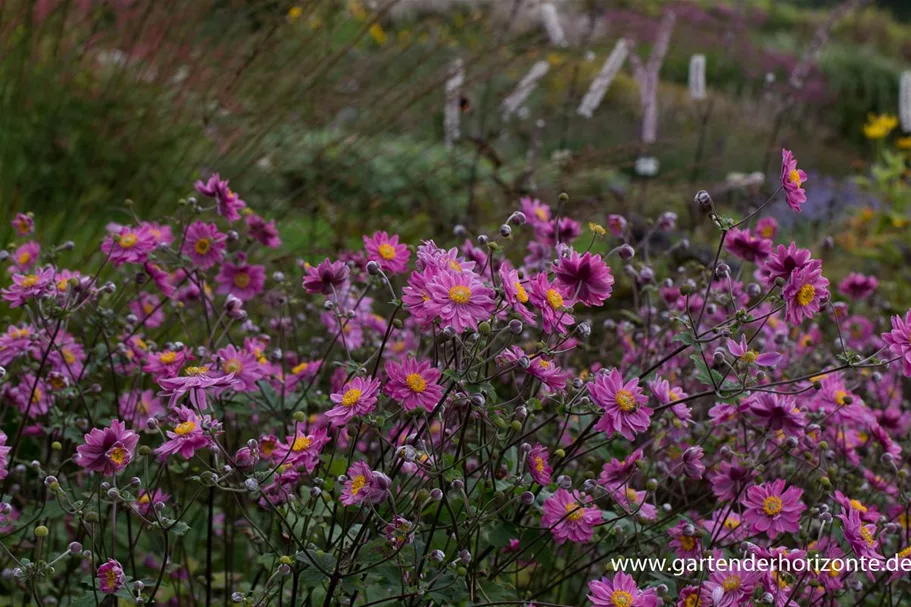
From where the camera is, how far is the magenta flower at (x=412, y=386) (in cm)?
130

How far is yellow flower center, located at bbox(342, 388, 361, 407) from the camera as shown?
130 centimetres

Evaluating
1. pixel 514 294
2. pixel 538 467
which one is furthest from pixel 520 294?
pixel 538 467

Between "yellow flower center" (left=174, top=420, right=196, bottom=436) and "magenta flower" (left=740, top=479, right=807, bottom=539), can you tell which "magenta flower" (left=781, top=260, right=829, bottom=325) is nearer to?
"magenta flower" (left=740, top=479, right=807, bottom=539)

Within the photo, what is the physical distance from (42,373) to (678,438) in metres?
1.18

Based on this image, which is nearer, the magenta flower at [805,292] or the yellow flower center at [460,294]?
the yellow flower center at [460,294]

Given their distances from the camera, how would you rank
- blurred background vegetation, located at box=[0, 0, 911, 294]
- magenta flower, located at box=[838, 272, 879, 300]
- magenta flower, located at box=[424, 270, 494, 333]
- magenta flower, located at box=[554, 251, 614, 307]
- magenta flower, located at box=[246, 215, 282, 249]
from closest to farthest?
magenta flower, located at box=[424, 270, 494, 333] → magenta flower, located at box=[554, 251, 614, 307] → magenta flower, located at box=[246, 215, 282, 249] → magenta flower, located at box=[838, 272, 879, 300] → blurred background vegetation, located at box=[0, 0, 911, 294]

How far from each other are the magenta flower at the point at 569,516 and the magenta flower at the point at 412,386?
0.92ft

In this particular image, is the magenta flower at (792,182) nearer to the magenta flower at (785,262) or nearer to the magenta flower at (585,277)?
the magenta flower at (785,262)

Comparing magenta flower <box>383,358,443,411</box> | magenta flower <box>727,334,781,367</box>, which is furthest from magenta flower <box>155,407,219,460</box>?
magenta flower <box>727,334,781,367</box>

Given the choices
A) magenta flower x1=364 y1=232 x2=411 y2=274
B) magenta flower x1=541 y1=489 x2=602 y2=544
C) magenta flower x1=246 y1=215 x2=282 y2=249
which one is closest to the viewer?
Result: magenta flower x1=541 y1=489 x2=602 y2=544

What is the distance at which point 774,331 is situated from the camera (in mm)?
2293

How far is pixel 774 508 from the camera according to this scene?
153cm

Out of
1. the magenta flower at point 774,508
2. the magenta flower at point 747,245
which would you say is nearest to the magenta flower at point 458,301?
the magenta flower at point 774,508

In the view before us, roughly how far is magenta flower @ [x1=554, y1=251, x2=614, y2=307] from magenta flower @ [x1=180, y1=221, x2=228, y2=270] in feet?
2.28
